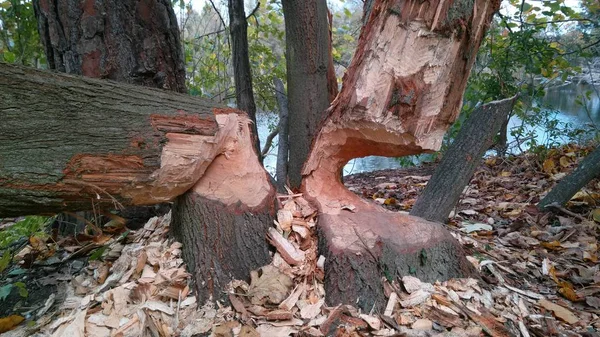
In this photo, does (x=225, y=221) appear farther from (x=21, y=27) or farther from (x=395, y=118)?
(x=21, y=27)

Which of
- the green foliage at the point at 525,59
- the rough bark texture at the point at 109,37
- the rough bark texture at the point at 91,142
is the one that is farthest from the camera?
the green foliage at the point at 525,59

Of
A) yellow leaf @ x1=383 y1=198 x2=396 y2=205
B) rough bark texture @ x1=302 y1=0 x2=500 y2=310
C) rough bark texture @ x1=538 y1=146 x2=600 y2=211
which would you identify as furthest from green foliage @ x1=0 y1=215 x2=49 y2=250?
rough bark texture @ x1=538 y1=146 x2=600 y2=211

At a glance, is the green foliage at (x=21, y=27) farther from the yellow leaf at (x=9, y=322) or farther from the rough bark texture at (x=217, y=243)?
the rough bark texture at (x=217, y=243)

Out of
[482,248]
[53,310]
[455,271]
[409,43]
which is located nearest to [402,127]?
[409,43]

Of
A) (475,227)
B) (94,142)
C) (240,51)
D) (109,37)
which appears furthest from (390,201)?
(94,142)

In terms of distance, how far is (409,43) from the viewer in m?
1.34

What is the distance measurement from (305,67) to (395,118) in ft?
3.86

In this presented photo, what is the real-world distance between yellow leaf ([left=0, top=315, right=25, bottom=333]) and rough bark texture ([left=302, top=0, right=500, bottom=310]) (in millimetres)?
1111

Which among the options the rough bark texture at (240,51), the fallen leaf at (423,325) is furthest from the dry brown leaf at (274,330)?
the rough bark texture at (240,51)

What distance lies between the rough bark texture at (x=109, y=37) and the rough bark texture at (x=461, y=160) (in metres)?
1.62

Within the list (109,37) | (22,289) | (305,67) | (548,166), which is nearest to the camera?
(22,289)

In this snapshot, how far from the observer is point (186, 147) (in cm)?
134

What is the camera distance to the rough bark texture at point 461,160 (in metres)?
2.12

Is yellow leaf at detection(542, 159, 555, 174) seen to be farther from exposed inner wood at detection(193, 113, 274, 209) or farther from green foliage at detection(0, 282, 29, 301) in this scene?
green foliage at detection(0, 282, 29, 301)
